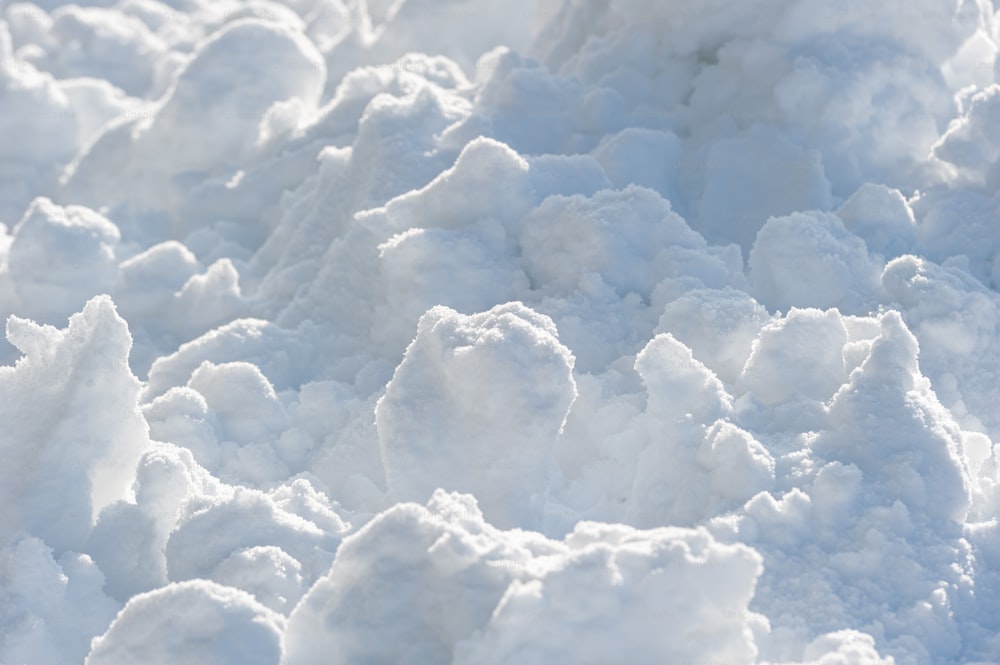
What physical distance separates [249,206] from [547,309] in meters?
2.45

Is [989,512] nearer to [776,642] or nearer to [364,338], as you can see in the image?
[776,642]

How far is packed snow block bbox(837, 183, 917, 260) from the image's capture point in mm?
4586

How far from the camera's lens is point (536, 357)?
10.6 ft

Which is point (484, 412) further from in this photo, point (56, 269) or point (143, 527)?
point (56, 269)

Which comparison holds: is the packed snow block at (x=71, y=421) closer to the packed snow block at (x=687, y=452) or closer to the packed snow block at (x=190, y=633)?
the packed snow block at (x=190, y=633)

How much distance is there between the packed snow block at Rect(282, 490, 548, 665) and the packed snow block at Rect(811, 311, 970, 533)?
1.07 metres

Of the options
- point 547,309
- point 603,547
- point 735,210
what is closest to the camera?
point 603,547

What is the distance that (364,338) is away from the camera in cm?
465

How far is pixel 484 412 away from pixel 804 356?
0.93 metres

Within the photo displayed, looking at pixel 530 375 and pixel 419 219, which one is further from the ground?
pixel 419 219

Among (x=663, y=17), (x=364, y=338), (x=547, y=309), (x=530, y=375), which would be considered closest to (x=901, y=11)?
(x=663, y=17)

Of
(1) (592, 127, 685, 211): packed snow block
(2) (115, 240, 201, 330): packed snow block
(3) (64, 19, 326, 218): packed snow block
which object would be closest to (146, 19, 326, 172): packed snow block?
(3) (64, 19, 326, 218): packed snow block

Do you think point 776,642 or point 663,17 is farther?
point 663,17

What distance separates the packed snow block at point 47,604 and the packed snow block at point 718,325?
5.92 feet
